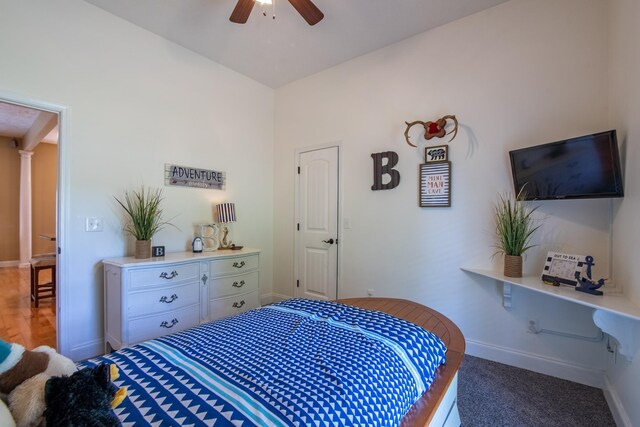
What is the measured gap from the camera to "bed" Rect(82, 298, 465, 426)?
2.58ft

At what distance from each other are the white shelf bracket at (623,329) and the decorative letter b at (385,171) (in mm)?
1786

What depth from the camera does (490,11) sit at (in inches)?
95.5

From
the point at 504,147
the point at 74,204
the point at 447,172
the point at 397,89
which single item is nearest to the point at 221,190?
the point at 74,204

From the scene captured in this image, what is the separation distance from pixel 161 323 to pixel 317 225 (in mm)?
1928

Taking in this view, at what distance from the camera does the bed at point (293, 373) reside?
788 millimetres

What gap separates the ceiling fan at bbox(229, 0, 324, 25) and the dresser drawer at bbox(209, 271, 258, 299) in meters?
2.28

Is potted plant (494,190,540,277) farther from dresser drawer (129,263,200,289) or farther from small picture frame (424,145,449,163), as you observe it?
dresser drawer (129,263,200,289)

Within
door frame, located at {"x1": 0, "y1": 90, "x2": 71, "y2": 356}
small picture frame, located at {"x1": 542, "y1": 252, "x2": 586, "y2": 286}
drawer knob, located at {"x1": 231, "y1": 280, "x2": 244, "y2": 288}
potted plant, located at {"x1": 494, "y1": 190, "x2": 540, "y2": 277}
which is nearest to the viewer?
small picture frame, located at {"x1": 542, "y1": 252, "x2": 586, "y2": 286}

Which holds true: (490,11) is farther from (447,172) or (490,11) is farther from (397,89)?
(447,172)

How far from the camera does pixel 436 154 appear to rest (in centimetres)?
266

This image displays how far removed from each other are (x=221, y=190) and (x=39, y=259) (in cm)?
243

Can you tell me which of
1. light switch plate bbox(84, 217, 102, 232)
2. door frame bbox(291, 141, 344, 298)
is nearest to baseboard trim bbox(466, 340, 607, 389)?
door frame bbox(291, 141, 344, 298)

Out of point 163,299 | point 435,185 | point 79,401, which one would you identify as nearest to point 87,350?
point 163,299

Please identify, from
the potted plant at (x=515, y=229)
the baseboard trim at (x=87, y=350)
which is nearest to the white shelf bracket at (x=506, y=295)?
the potted plant at (x=515, y=229)
